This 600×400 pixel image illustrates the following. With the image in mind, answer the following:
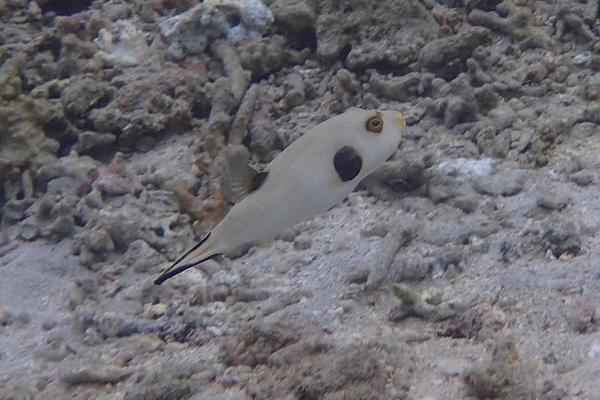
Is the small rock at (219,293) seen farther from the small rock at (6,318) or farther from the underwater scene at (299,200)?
the small rock at (6,318)

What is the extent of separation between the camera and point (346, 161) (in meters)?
2.82

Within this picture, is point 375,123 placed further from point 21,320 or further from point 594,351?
point 21,320

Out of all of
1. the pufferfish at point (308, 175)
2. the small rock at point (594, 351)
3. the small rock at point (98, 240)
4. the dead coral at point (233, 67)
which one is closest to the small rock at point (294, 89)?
the dead coral at point (233, 67)

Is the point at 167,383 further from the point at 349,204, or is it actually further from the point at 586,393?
the point at 349,204

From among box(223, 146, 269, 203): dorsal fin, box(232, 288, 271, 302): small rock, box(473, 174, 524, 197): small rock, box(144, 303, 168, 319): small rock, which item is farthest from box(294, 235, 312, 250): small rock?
box(223, 146, 269, 203): dorsal fin

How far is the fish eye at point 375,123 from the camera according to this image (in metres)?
2.82

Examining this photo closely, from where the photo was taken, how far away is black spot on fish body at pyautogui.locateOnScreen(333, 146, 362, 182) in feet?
9.25

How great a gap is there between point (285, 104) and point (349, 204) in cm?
130

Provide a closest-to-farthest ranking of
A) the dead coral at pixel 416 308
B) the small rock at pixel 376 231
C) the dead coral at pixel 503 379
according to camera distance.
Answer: the dead coral at pixel 503 379, the dead coral at pixel 416 308, the small rock at pixel 376 231

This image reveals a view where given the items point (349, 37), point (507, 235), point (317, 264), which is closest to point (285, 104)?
point (349, 37)

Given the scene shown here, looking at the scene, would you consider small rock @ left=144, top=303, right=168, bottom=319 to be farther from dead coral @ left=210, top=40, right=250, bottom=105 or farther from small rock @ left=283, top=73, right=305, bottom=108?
small rock @ left=283, top=73, right=305, bottom=108

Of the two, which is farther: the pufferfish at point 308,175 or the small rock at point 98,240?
the small rock at point 98,240

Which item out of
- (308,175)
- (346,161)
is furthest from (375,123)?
(308,175)

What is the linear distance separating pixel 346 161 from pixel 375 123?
0.20 meters
